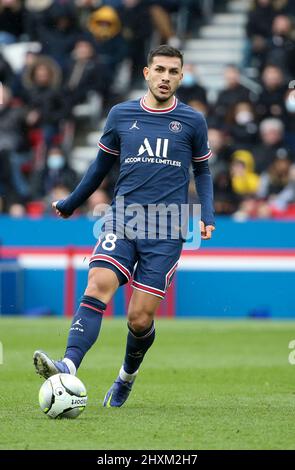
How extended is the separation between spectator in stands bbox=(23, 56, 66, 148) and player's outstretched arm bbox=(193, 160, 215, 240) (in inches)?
480

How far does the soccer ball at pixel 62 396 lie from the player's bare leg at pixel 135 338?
2.44 ft

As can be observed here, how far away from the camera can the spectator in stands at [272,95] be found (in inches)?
750

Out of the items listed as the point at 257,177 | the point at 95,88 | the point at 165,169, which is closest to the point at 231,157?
the point at 257,177

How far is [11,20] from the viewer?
23141mm

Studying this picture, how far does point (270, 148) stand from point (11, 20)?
6.97 meters

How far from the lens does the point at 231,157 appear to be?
1867 cm

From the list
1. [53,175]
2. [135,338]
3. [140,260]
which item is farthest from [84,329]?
[53,175]

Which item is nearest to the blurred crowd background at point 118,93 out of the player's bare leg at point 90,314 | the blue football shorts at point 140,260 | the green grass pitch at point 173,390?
the green grass pitch at point 173,390

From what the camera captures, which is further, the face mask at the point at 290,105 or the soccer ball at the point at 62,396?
the face mask at the point at 290,105

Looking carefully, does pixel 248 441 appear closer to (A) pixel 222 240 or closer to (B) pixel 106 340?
(B) pixel 106 340

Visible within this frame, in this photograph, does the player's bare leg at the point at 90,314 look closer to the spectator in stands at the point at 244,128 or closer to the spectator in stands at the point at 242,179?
the spectator in stands at the point at 242,179

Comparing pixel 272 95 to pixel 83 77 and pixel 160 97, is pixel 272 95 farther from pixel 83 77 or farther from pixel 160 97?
pixel 160 97

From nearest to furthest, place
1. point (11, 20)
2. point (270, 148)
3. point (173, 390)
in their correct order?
1. point (173, 390)
2. point (270, 148)
3. point (11, 20)

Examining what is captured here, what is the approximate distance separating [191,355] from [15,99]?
9.63 metres
